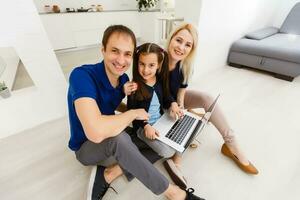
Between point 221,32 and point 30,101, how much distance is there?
2.38 m

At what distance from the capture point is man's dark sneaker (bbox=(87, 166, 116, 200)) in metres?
0.96

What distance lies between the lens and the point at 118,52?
2.56 feet

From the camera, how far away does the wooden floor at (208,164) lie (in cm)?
104

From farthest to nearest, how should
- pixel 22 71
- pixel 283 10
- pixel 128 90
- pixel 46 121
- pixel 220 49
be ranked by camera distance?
pixel 283 10, pixel 220 49, pixel 46 121, pixel 22 71, pixel 128 90

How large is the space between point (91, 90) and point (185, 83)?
2.38 feet

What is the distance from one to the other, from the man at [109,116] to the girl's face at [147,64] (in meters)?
0.10

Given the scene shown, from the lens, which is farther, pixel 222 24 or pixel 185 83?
pixel 222 24

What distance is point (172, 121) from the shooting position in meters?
1.13

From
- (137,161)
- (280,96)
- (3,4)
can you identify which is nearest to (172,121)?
(137,161)

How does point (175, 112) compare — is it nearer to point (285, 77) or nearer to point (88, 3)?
point (285, 77)

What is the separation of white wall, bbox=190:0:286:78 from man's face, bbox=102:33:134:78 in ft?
4.47

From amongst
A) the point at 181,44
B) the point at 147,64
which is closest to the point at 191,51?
the point at 181,44

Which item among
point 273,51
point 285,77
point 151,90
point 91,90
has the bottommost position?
point 285,77

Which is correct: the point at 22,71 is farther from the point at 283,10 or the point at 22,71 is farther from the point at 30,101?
the point at 283,10
